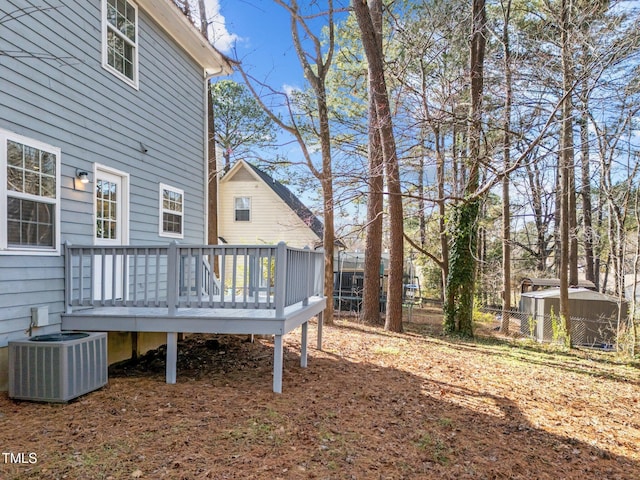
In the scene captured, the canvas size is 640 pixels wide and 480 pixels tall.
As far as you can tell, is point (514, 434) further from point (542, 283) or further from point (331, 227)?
point (542, 283)

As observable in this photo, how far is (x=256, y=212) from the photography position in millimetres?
17391

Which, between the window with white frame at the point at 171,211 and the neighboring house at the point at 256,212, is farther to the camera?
the neighboring house at the point at 256,212

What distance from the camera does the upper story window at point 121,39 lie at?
210 inches

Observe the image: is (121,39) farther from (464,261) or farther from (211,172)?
(464,261)

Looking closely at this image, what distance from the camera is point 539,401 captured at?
4.66m

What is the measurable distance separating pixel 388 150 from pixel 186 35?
14.6 feet

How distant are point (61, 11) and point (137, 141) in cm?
180

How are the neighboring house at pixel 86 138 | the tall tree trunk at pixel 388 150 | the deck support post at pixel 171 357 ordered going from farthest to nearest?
the tall tree trunk at pixel 388 150, the deck support post at pixel 171 357, the neighboring house at pixel 86 138

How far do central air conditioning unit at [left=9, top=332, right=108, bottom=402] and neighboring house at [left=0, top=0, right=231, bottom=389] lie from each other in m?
0.36

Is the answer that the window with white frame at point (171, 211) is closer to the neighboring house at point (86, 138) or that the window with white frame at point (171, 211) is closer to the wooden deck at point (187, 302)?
the neighboring house at point (86, 138)

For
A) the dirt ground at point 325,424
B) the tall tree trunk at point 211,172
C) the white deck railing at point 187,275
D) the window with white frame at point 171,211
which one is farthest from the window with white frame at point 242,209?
the white deck railing at point 187,275

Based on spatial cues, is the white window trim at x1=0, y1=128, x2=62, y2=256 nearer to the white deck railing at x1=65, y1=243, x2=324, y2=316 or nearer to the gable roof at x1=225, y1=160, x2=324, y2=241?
the white deck railing at x1=65, y1=243, x2=324, y2=316

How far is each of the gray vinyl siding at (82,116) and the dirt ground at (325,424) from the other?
1.33 meters

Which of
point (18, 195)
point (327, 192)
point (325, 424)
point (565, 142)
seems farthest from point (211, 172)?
point (325, 424)
